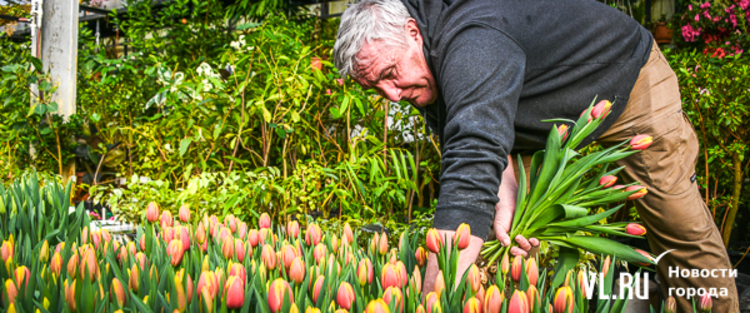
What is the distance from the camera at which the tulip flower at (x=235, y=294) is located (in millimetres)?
752

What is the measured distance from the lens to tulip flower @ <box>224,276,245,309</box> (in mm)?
752

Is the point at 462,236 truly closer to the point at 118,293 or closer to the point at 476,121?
the point at 476,121

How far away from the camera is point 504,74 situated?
3.81 ft

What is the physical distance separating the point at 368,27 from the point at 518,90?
38 centimetres

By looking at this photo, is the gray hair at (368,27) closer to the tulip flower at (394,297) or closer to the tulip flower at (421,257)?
the tulip flower at (421,257)

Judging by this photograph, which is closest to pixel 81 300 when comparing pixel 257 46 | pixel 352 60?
pixel 352 60

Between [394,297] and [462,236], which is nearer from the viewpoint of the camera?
[394,297]

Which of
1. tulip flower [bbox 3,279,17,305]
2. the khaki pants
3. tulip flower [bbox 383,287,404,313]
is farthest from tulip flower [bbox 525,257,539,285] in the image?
the khaki pants

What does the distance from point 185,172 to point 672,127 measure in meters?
2.21

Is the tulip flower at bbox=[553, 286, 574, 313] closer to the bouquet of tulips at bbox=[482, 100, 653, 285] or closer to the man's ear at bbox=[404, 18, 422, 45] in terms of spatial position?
the bouquet of tulips at bbox=[482, 100, 653, 285]

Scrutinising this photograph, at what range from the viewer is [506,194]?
1.43 meters

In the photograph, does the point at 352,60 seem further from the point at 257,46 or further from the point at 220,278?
the point at 257,46

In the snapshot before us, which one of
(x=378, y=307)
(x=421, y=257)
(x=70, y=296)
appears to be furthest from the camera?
(x=421, y=257)

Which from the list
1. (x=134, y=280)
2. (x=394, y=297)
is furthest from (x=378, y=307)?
(x=134, y=280)
